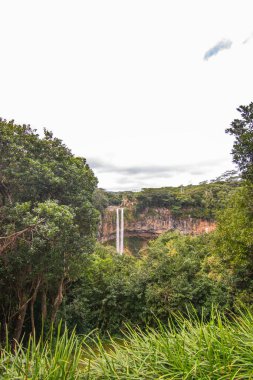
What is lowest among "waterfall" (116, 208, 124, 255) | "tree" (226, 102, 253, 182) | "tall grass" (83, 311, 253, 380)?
Answer: "waterfall" (116, 208, 124, 255)

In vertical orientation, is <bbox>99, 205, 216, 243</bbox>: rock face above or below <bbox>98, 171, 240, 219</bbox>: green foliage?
below

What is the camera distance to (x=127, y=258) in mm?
11805

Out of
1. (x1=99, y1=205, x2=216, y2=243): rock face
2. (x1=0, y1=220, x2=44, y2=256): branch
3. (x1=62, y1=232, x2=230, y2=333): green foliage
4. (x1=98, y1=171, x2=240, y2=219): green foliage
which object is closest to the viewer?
(x1=0, y1=220, x2=44, y2=256): branch

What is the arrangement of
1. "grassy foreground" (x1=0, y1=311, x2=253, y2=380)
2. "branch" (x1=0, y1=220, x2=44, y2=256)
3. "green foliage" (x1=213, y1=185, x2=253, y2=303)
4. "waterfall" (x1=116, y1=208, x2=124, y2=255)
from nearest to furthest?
1. "grassy foreground" (x1=0, y1=311, x2=253, y2=380)
2. "branch" (x1=0, y1=220, x2=44, y2=256)
3. "green foliage" (x1=213, y1=185, x2=253, y2=303)
4. "waterfall" (x1=116, y1=208, x2=124, y2=255)

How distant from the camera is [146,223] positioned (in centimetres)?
3603

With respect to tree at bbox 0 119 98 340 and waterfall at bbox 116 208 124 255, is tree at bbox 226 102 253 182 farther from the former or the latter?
waterfall at bbox 116 208 124 255

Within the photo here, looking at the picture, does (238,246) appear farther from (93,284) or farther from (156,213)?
(156,213)

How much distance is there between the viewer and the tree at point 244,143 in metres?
6.75

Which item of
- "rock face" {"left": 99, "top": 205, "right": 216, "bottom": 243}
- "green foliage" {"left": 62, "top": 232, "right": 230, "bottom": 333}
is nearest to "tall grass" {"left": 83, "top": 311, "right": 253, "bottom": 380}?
"green foliage" {"left": 62, "top": 232, "right": 230, "bottom": 333}

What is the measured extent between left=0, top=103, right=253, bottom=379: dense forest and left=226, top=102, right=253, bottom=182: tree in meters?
0.03

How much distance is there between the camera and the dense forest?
1.89m

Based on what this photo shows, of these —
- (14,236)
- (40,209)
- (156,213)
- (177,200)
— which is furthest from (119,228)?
(40,209)

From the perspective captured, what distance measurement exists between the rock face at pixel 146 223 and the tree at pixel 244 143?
26.8m

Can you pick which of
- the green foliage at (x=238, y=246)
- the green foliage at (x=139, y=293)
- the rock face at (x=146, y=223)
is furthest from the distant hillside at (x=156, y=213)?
the green foliage at (x=238, y=246)
